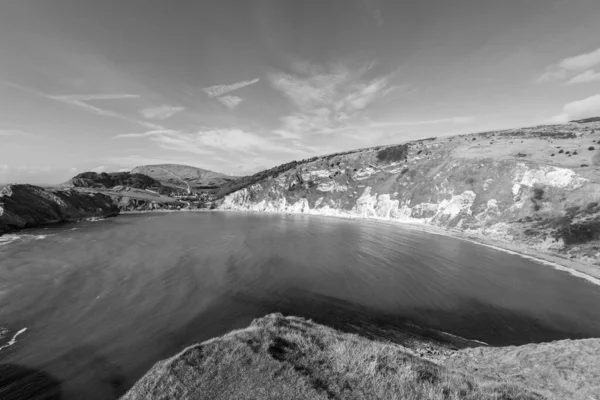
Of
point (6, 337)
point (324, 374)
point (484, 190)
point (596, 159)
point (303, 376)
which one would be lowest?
point (6, 337)

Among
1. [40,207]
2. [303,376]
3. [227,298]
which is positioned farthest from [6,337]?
[40,207]

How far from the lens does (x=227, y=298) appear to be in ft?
93.8

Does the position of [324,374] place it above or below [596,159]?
below

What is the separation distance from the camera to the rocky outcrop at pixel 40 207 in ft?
272

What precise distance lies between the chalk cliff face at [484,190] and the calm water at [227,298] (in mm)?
14162

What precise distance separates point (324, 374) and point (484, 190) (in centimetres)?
8400

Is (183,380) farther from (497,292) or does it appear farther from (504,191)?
(504,191)

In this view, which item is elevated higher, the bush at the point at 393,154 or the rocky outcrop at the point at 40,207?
the bush at the point at 393,154

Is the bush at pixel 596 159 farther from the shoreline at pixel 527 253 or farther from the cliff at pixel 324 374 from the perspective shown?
the cliff at pixel 324 374

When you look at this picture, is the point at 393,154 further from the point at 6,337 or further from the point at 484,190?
the point at 6,337

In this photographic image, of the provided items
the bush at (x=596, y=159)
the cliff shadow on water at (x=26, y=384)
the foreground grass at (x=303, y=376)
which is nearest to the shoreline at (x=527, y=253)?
the bush at (x=596, y=159)

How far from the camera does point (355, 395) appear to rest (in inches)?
360

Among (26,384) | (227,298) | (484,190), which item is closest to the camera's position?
(26,384)

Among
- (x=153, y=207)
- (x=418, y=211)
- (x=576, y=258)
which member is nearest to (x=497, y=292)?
(x=576, y=258)
